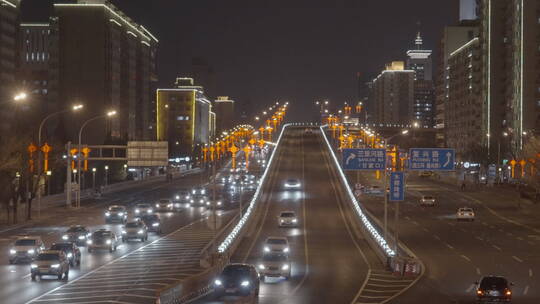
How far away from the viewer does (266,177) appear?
12081 cm

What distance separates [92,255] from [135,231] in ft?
25.7

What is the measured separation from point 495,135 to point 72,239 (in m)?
125

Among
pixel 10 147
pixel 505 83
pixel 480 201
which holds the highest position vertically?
pixel 505 83

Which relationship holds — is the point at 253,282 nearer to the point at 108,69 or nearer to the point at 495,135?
the point at 495,135

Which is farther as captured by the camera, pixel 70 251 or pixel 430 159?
pixel 430 159

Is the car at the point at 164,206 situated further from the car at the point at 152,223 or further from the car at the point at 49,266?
the car at the point at 49,266

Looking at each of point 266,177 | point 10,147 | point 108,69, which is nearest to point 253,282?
point 10,147

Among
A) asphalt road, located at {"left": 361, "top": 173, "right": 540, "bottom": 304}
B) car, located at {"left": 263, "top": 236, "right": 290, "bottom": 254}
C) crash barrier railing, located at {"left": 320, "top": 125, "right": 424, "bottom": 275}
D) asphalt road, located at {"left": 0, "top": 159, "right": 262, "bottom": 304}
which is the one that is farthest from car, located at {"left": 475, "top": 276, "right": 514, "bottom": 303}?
car, located at {"left": 263, "top": 236, "right": 290, "bottom": 254}

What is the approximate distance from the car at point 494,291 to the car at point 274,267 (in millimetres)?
11196

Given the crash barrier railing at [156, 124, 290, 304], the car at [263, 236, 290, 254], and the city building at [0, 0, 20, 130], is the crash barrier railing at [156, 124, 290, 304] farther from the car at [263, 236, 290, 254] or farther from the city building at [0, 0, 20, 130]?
the city building at [0, 0, 20, 130]

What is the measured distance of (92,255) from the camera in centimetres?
5062

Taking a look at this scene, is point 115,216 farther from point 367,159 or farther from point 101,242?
point 367,159

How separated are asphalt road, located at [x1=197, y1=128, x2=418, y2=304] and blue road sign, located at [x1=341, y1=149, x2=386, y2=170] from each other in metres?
5.34

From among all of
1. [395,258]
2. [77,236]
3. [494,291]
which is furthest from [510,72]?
[494,291]
